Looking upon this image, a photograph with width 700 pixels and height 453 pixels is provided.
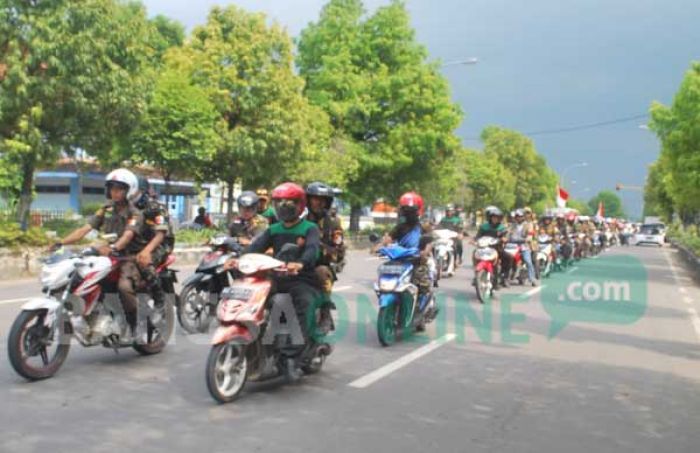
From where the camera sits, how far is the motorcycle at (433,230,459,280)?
1738 centimetres

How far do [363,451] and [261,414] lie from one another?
1050 mm

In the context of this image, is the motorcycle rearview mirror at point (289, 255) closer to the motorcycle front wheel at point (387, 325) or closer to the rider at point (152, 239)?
the rider at point (152, 239)

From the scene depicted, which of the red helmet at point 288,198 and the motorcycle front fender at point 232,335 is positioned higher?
the red helmet at point 288,198

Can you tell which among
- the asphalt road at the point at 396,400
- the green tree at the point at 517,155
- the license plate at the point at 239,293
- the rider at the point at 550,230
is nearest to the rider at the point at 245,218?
the asphalt road at the point at 396,400

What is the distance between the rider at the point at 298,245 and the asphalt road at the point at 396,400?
622mm

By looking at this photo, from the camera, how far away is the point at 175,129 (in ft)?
71.5

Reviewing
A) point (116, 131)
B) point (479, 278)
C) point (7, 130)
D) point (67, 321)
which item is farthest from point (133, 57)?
point (67, 321)

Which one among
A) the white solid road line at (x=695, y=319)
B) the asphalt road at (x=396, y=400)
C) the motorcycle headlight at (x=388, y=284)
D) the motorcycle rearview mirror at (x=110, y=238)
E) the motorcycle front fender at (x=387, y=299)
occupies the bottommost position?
the asphalt road at (x=396, y=400)

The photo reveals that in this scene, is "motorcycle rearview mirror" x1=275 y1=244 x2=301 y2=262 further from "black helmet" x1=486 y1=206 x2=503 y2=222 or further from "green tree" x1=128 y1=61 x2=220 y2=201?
"green tree" x1=128 y1=61 x2=220 y2=201

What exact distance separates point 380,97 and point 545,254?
16682 millimetres

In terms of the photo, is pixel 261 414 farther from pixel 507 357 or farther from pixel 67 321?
pixel 507 357

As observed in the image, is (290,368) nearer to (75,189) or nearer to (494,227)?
(494,227)

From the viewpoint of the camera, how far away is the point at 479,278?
41.5ft

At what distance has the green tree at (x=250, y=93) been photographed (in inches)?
952
